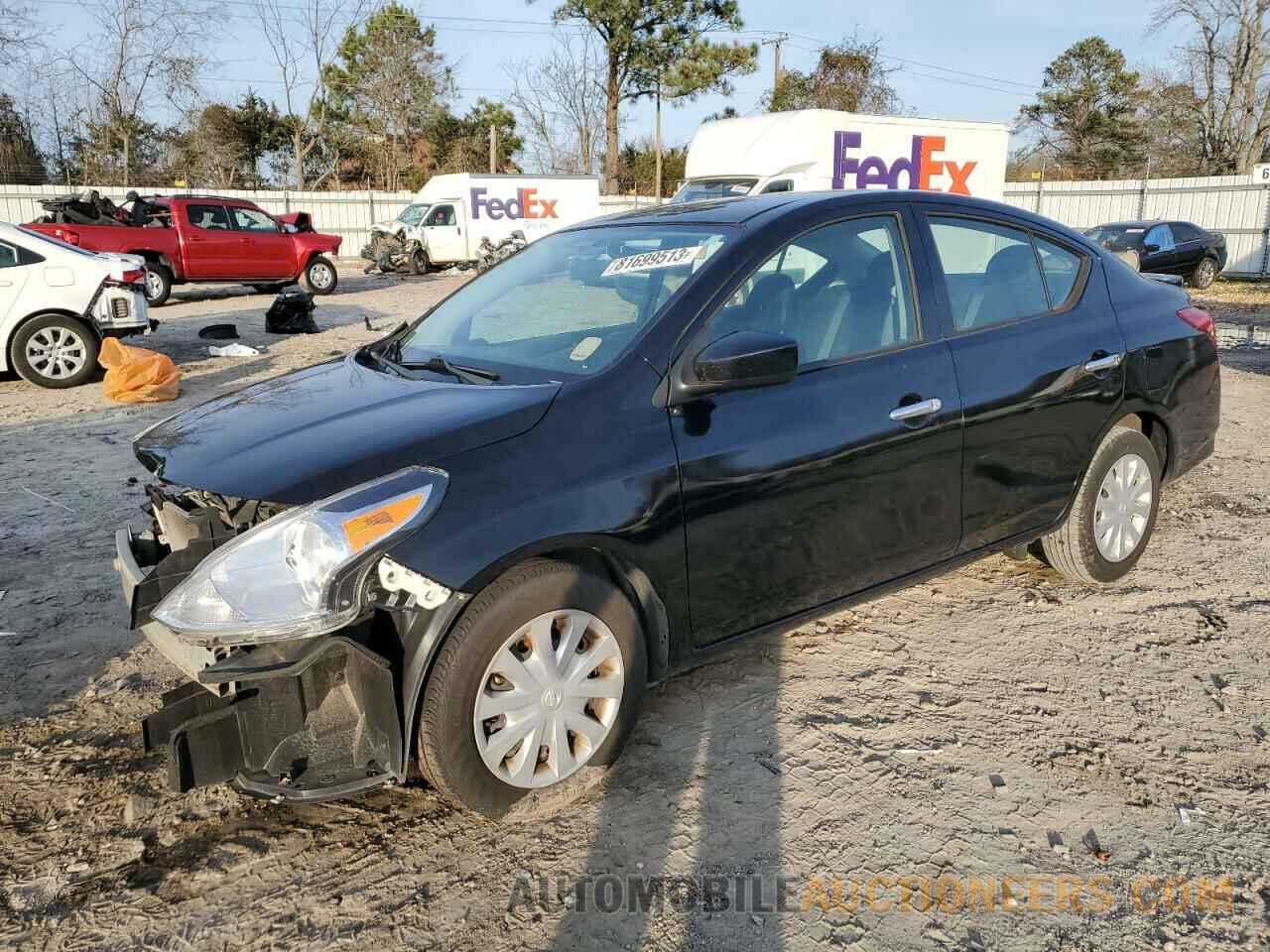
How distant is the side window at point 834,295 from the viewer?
3174 mm

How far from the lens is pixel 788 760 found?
3039 millimetres

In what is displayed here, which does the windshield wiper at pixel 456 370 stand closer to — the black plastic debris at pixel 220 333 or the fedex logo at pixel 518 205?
the black plastic debris at pixel 220 333

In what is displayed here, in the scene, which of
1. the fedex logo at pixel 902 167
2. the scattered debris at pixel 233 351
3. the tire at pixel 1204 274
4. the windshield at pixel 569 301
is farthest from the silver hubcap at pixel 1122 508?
the tire at pixel 1204 274

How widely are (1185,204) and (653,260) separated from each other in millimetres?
28040

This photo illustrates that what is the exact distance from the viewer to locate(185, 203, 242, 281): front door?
56.3 ft

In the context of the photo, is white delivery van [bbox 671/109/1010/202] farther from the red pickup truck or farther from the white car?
the white car

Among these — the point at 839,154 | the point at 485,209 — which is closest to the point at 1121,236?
the point at 839,154

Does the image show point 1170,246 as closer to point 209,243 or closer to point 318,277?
point 318,277

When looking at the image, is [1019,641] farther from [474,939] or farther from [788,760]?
[474,939]

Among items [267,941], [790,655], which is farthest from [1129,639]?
[267,941]

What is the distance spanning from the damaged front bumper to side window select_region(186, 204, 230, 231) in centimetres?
1679

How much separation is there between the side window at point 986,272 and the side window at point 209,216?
54.3ft

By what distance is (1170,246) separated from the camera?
1898 centimetres

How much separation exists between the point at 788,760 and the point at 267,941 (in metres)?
1.57
